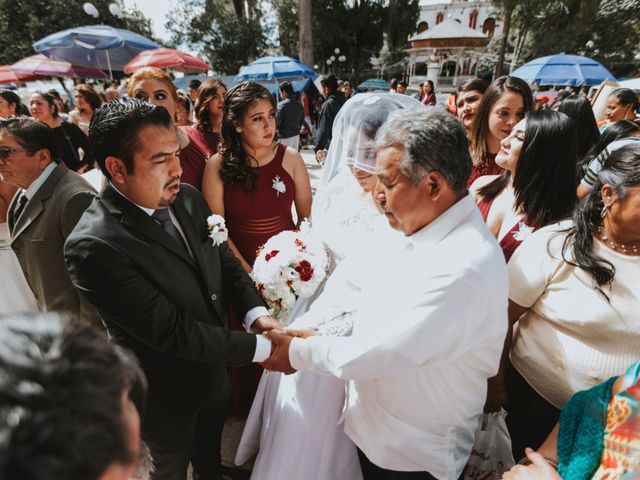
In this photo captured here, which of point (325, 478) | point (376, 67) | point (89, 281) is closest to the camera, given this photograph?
point (89, 281)

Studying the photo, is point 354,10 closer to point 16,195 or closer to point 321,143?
point 321,143

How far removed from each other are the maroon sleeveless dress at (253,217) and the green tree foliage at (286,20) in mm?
32606

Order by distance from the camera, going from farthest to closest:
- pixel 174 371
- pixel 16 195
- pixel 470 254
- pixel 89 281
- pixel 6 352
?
pixel 16 195, pixel 174 371, pixel 89 281, pixel 470 254, pixel 6 352

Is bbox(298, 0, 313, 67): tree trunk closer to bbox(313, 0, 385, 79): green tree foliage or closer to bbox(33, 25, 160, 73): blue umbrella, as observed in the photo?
bbox(33, 25, 160, 73): blue umbrella

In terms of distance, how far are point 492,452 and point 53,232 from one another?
2899 mm

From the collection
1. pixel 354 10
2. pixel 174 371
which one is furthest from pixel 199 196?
pixel 354 10

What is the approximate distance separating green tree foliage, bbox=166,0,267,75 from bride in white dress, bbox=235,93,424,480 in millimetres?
30145

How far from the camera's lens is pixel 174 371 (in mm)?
1756

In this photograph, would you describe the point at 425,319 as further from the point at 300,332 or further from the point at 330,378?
the point at 330,378

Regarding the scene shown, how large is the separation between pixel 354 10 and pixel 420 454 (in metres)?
40.2

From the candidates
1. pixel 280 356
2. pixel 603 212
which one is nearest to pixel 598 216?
pixel 603 212

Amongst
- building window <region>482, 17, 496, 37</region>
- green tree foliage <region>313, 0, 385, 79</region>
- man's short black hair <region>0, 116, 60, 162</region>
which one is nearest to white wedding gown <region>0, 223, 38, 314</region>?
man's short black hair <region>0, 116, 60, 162</region>

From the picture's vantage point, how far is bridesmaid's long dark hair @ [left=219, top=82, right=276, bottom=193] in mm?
2736

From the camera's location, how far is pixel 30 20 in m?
25.2
